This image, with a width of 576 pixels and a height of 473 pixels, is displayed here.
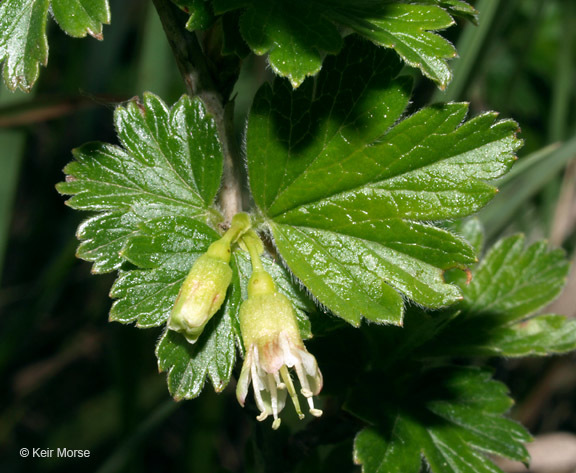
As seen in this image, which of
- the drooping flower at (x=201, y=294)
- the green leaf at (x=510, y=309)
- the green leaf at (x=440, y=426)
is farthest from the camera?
the green leaf at (x=510, y=309)

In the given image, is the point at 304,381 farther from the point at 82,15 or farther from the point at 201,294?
the point at 82,15

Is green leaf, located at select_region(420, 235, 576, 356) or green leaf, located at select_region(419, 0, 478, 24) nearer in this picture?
green leaf, located at select_region(419, 0, 478, 24)

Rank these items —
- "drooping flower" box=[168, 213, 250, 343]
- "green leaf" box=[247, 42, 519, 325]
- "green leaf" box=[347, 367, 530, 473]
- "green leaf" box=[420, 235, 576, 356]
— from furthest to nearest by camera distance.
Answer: "green leaf" box=[420, 235, 576, 356], "green leaf" box=[347, 367, 530, 473], "green leaf" box=[247, 42, 519, 325], "drooping flower" box=[168, 213, 250, 343]

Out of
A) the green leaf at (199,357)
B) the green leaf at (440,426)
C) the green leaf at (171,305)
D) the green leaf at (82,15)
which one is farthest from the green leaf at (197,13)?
the green leaf at (440,426)

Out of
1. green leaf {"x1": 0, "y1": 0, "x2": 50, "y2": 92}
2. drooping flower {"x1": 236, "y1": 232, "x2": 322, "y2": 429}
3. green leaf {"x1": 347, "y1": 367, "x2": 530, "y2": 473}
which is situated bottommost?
green leaf {"x1": 347, "y1": 367, "x2": 530, "y2": 473}

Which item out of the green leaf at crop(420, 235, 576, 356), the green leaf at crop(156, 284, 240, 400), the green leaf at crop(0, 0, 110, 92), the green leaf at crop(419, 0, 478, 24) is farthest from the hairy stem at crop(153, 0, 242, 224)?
the green leaf at crop(420, 235, 576, 356)

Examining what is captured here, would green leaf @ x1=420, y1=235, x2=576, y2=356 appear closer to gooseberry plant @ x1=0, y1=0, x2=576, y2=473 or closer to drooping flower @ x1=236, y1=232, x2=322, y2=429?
gooseberry plant @ x1=0, y1=0, x2=576, y2=473

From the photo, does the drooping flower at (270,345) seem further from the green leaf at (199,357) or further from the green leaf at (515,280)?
the green leaf at (515,280)

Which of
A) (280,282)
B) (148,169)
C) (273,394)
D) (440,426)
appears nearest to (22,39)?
(148,169)
